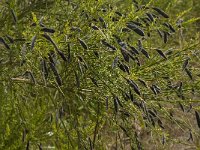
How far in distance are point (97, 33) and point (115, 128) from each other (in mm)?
528

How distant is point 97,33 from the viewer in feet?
5.43

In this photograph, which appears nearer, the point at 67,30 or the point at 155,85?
the point at 67,30

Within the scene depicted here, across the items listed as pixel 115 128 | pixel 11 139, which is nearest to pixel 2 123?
pixel 11 139

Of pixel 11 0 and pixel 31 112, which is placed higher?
pixel 11 0

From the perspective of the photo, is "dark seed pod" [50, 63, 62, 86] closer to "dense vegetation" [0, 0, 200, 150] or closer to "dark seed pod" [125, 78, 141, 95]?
"dense vegetation" [0, 0, 200, 150]

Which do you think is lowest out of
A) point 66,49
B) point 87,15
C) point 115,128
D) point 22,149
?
point 22,149

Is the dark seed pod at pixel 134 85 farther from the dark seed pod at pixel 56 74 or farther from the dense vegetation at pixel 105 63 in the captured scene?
the dark seed pod at pixel 56 74

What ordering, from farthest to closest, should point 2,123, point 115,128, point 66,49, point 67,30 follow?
point 2,123 → point 115,128 → point 66,49 → point 67,30

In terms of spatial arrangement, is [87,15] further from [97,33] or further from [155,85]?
[155,85]

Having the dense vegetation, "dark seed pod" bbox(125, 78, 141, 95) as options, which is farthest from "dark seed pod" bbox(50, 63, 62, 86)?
"dark seed pod" bbox(125, 78, 141, 95)

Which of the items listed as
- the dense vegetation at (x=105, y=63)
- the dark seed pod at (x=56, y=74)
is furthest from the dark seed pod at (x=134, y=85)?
the dark seed pod at (x=56, y=74)

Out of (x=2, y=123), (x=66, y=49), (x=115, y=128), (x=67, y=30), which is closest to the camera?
(x=67, y=30)

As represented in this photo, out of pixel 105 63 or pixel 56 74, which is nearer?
pixel 56 74

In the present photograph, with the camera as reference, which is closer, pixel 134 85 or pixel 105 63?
pixel 134 85
